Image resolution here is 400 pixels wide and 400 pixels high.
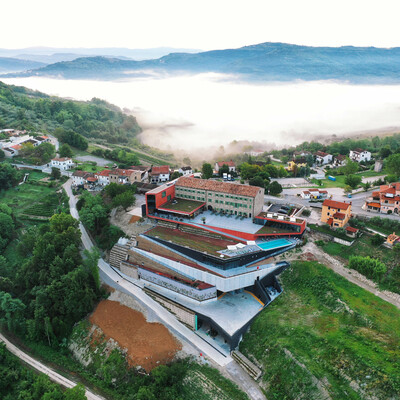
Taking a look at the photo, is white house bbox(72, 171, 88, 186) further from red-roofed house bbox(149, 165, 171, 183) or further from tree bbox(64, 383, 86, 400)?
tree bbox(64, 383, 86, 400)

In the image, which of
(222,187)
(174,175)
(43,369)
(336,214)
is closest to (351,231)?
(336,214)

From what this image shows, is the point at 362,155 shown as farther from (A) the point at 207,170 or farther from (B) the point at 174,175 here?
(B) the point at 174,175

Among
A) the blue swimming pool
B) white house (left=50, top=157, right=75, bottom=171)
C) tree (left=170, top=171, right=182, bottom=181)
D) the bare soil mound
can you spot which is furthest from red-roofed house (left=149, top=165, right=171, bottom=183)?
the blue swimming pool

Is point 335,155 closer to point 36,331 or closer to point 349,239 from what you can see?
point 349,239

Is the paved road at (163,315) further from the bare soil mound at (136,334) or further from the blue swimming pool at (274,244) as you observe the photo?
the blue swimming pool at (274,244)

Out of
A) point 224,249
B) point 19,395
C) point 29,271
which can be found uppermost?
point 224,249

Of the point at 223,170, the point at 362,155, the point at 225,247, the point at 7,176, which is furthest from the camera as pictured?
the point at 362,155

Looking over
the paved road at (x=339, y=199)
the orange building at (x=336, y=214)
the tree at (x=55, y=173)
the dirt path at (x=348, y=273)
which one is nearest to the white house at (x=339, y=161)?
the paved road at (x=339, y=199)

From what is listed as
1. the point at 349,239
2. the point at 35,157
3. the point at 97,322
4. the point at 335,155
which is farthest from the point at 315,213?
the point at 35,157
